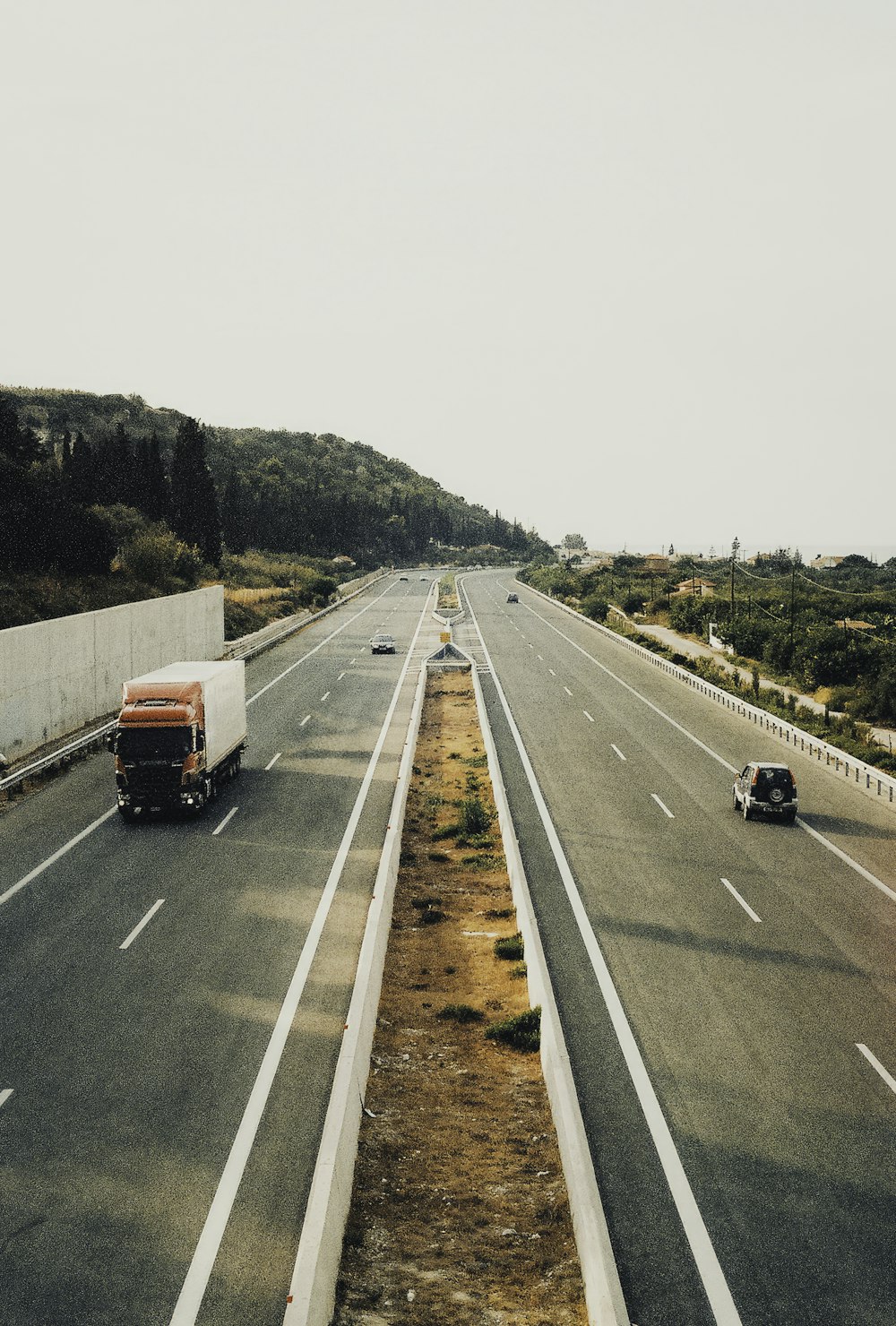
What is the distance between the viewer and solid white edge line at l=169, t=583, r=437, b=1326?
9008 mm

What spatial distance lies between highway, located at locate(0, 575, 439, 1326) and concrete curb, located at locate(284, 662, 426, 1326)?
0.51 meters

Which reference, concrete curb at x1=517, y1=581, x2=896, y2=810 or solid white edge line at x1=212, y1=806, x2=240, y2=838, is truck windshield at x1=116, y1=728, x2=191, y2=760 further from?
concrete curb at x1=517, y1=581, x2=896, y2=810

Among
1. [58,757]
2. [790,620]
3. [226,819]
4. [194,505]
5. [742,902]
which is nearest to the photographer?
[742,902]

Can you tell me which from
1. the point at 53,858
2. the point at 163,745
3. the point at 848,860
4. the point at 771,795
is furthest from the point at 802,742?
the point at 53,858

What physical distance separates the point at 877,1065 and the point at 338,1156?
7.91 m

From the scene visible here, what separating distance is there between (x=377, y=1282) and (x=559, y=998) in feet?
23.0

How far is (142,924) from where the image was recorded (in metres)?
18.5

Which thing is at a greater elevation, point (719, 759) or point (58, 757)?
point (58, 757)

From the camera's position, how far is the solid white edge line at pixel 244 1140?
9.01m

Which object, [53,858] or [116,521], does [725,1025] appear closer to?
[53,858]

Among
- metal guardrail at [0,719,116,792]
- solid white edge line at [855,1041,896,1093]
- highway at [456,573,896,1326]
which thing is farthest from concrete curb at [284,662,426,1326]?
metal guardrail at [0,719,116,792]

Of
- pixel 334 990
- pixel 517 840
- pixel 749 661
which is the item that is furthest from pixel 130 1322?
pixel 749 661

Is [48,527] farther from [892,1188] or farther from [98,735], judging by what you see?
[892,1188]

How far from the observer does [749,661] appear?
6544 cm
